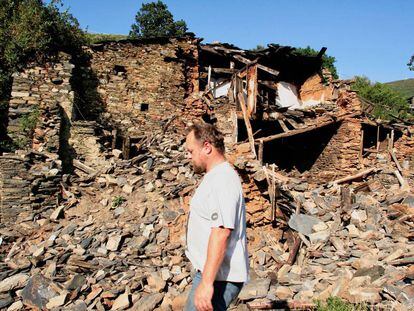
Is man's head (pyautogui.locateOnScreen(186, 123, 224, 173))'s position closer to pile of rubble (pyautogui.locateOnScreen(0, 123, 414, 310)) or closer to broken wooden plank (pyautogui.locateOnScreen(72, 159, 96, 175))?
pile of rubble (pyautogui.locateOnScreen(0, 123, 414, 310))

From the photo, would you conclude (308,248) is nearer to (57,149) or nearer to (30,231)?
(30,231)

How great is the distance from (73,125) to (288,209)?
7.57 meters

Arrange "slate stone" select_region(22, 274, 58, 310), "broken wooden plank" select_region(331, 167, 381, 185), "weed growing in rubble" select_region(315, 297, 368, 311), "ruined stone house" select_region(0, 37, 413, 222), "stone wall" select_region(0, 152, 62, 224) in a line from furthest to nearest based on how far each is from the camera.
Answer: "broken wooden plank" select_region(331, 167, 381, 185) < "ruined stone house" select_region(0, 37, 413, 222) < "stone wall" select_region(0, 152, 62, 224) < "slate stone" select_region(22, 274, 58, 310) < "weed growing in rubble" select_region(315, 297, 368, 311)

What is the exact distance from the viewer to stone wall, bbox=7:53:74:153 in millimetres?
10008

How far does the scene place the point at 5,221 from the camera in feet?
26.6

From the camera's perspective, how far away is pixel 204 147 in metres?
2.44

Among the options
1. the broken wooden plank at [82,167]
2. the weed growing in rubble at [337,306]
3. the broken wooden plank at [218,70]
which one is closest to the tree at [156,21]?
the broken wooden plank at [218,70]

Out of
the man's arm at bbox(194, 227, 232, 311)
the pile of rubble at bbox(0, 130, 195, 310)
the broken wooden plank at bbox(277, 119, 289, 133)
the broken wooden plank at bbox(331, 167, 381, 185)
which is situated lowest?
the pile of rubble at bbox(0, 130, 195, 310)

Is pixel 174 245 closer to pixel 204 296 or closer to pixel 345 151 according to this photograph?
pixel 204 296

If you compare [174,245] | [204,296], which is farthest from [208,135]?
[174,245]

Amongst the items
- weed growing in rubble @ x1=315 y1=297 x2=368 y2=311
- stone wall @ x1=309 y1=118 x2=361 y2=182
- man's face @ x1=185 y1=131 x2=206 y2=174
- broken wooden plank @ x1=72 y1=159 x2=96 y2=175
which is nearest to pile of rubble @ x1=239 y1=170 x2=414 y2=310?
weed growing in rubble @ x1=315 y1=297 x2=368 y2=311

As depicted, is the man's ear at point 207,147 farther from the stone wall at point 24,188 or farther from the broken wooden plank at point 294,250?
the stone wall at point 24,188

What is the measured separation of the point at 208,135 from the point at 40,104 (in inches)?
388

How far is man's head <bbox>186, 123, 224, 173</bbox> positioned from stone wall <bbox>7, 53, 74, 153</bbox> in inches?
345
